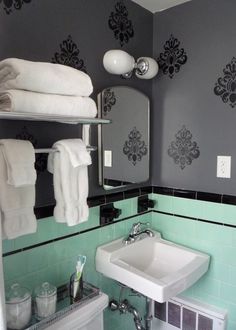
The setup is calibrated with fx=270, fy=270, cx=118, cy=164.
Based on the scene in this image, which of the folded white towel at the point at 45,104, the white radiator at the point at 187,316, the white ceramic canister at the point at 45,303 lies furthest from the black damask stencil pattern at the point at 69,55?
the white radiator at the point at 187,316

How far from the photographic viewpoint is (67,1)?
Result: 1285 millimetres

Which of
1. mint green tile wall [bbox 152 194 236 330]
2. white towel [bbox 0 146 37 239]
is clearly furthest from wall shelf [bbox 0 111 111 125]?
mint green tile wall [bbox 152 194 236 330]

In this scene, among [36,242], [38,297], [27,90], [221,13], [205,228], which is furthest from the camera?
[205,228]

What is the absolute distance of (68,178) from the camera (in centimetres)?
111

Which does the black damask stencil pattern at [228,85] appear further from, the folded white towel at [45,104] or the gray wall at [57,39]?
the folded white towel at [45,104]

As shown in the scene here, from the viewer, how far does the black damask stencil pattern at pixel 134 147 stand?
1.69 meters

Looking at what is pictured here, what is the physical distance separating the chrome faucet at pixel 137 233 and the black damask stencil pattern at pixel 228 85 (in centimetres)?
89

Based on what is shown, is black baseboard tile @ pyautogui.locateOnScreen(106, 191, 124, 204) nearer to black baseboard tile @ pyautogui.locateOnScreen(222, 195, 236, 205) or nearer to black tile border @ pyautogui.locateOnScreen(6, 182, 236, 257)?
black tile border @ pyautogui.locateOnScreen(6, 182, 236, 257)

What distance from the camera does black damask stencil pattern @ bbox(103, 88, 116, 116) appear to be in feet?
4.92

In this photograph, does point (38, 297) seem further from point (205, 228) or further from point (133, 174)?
point (205, 228)

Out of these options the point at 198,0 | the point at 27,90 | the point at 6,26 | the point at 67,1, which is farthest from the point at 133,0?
the point at 27,90

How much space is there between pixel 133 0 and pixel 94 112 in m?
0.90

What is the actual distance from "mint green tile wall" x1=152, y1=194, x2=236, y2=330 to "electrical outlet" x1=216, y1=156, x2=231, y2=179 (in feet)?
0.56

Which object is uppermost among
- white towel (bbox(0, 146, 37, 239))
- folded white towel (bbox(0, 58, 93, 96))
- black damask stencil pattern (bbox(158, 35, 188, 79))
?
black damask stencil pattern (bbox(158, 35, 188, 79))
